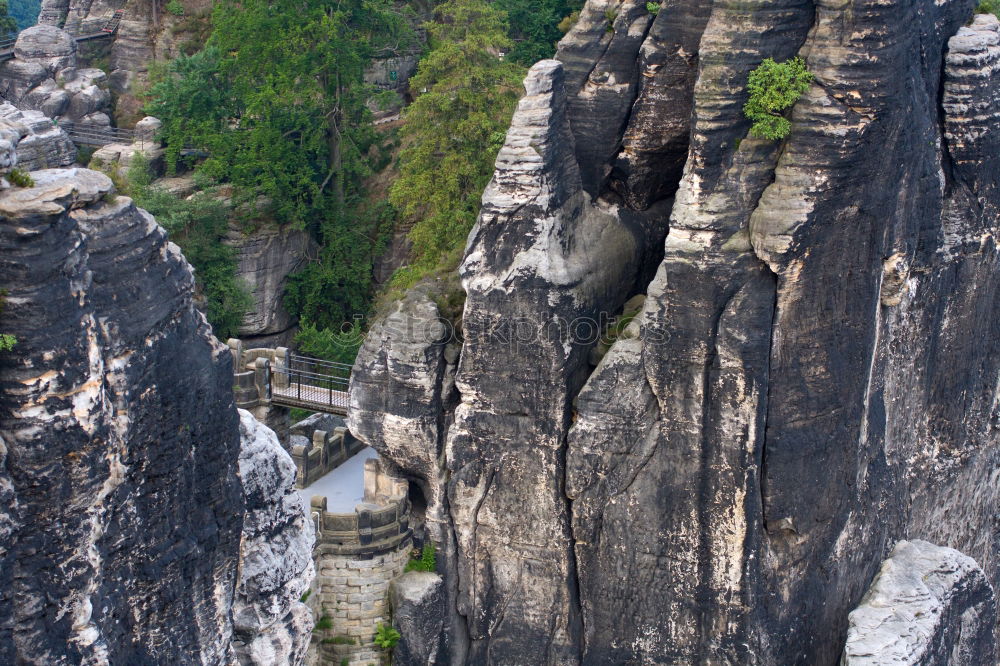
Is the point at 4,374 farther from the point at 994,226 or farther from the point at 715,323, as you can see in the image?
the point at 994,226

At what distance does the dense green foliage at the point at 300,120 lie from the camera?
35.4 m

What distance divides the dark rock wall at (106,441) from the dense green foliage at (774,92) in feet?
27.0

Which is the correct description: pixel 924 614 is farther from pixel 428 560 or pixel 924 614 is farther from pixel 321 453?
pixel 321 453

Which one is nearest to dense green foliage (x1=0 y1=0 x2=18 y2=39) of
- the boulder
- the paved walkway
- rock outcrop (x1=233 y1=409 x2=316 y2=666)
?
the boulder

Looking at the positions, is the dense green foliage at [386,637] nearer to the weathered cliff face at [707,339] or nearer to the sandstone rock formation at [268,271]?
the weathered cliff face at [707,339]

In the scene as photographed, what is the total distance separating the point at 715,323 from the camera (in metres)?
20.1

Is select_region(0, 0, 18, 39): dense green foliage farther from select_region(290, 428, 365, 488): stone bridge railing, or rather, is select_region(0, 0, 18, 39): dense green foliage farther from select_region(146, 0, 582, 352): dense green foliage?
select_region(290, 428, 365, 488): stone bridge railing

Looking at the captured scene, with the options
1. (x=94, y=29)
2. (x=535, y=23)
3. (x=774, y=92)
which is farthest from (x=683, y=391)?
(x=94, y=29)

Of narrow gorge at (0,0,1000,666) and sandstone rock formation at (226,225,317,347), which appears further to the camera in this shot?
sandstone rock formation at (226,225,317,347)

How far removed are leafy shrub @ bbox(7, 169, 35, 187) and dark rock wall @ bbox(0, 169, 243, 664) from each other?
0.12 meters

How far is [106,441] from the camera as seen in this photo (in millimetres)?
13578

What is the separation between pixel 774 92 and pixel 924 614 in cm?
865

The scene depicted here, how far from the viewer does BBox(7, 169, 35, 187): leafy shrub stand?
42.6ft

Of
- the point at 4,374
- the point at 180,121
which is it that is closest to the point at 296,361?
the point at 180,121
